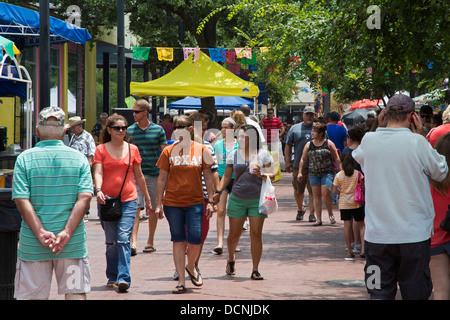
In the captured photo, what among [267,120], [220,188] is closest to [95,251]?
[220,188]

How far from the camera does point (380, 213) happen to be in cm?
495

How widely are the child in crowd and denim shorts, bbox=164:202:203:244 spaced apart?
2.70 meters

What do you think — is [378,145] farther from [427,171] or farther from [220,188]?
[220,188]

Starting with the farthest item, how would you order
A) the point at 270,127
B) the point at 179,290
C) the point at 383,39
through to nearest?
the point at 270,127
the point at 383,39
the point at 179,290

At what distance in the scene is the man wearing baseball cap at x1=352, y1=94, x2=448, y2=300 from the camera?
4.86 meters

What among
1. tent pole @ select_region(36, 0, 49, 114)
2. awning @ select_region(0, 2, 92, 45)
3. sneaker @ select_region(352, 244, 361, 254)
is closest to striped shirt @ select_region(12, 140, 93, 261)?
sneaker @ select_region(352, 244, 361, 254)

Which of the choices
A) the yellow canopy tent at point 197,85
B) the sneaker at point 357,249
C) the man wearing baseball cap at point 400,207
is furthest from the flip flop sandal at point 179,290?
the yellow canopy tent at point 197,85

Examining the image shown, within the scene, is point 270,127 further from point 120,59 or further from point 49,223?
point 49,223

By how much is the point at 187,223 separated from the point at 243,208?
0.90 meters

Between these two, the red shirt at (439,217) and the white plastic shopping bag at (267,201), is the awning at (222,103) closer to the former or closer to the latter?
the white plastic shopping bag at (267,201)

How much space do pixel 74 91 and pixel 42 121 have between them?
982 inches

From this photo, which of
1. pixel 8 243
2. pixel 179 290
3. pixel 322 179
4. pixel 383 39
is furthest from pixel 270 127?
pixel 8 243

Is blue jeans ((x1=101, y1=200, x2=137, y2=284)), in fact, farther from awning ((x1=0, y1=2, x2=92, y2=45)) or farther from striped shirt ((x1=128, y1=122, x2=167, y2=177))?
awning ((x1=0, y1=2, x2=92, y2=45))

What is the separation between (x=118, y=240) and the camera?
7691 mm
